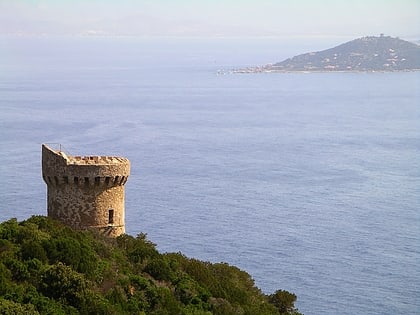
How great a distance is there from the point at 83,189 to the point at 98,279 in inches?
110

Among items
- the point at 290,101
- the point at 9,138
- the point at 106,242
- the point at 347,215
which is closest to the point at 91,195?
the point at 106,242

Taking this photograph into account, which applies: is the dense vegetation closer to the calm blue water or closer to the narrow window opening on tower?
the narrow window opening on tower

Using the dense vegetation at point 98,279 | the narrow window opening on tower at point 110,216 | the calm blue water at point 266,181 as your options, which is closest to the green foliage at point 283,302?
the dense vegetation at point 98,279

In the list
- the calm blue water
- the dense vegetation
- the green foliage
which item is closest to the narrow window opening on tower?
the dense vegetation

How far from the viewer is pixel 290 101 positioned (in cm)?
15300

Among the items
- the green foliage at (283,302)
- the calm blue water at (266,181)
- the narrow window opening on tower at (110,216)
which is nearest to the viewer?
the narrow window opening on tower at (110,216)

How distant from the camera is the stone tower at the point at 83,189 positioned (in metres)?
20.3

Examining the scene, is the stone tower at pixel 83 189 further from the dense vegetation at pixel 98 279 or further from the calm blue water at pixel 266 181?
the calm blue water at pixel 266 181

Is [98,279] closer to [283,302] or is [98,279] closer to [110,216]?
[110,216]

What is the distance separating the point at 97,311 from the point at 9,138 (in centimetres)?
7402

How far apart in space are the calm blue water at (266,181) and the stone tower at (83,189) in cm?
2140

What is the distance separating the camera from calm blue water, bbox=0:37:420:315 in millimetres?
48344

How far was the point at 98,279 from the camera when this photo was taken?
1817 centimetres

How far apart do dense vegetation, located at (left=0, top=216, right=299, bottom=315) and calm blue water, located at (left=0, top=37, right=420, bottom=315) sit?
20257 millimetres
